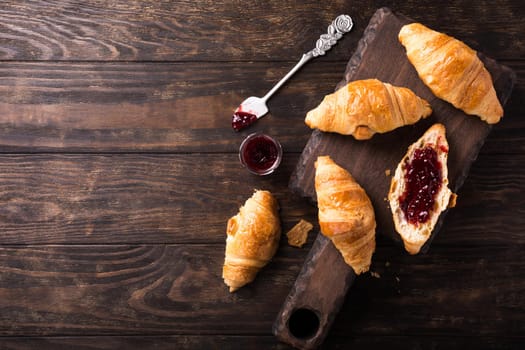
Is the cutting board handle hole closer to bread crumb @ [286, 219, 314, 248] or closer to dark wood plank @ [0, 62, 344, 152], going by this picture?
bread crumb @ [286, 219, 314, 248]

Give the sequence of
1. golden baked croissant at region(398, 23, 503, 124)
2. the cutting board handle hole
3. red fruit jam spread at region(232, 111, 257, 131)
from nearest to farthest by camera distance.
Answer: golden baked croissant at region(398, 23, 503, 124), the cutting board handle hole, red fruit jam spread at region(232, 111, 257, 131)

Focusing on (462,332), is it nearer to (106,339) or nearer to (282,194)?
(282,194)

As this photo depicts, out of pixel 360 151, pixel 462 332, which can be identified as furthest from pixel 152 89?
pixel 462 332

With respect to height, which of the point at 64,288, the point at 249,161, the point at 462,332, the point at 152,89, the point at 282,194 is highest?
the point at 152,89

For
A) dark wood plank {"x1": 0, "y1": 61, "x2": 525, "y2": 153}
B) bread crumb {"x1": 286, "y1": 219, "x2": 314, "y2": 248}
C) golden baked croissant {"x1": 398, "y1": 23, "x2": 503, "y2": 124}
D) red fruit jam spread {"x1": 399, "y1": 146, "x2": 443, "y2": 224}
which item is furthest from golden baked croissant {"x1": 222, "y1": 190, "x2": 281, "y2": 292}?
golden baked croissant {"x1": 398, "y1": 23, "x2": 503, "y2": 124}

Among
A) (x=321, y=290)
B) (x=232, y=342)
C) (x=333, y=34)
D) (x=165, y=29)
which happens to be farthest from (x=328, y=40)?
(x=232, y=342)

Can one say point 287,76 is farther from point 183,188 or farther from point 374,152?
point 183,188

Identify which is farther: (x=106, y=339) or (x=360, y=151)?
(x=106, y=339)
